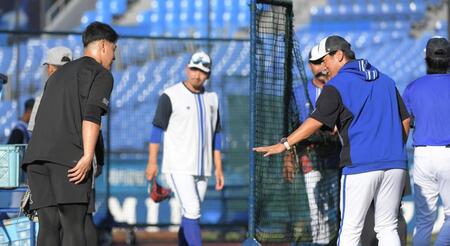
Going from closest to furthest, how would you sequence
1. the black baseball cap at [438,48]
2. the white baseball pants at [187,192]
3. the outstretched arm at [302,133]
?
the outstretched arm at [302,133] → the black baseball cap at [438,48] → the white baseball pants at [187,192]

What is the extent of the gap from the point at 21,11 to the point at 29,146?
11.7 metres

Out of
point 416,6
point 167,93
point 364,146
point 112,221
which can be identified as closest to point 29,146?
point 364,146

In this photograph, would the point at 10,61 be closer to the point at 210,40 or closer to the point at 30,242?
the point at 210,40

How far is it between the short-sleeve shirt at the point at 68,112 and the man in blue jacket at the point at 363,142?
1.25m

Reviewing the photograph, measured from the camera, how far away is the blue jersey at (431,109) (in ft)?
25.5

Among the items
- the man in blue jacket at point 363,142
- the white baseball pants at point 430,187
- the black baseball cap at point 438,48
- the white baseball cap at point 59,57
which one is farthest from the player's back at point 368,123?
the white baseball cap at point 59,57

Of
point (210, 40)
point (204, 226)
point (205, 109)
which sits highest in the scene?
point (210, 40)

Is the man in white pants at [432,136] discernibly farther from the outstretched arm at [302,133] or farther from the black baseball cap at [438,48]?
the outstretched arm at [302,133]

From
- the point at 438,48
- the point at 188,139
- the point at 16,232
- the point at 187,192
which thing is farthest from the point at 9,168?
the point at 438,48

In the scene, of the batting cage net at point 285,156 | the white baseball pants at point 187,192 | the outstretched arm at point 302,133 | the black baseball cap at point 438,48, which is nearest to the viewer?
the outstretched arm at point 302,133

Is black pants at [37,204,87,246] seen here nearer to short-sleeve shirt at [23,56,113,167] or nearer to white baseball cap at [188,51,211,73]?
short-sleeve shirt at [23,56,113,167]

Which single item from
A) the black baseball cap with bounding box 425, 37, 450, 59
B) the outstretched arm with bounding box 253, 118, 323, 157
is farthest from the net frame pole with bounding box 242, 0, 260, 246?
the black baseball cap with bounding box 425, 37, 450, 59

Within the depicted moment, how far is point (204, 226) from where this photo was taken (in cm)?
1202

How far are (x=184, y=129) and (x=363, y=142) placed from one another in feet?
8.94
